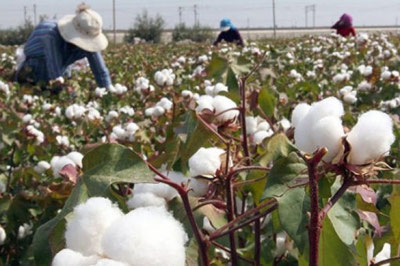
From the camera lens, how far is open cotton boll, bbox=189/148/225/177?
812mm

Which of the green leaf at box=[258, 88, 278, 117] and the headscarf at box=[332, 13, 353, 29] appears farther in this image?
the headscarf at box=[332, 13, 353, 29]

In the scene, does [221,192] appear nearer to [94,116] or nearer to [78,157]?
[78,157]

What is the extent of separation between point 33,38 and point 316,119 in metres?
5.63

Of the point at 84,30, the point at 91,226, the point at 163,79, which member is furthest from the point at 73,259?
the point at 84,30

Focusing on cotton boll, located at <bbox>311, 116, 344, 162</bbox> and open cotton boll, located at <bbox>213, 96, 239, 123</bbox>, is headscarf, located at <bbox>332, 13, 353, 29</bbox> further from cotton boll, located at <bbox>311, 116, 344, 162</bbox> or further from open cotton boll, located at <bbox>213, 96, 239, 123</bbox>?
cotton boll, located at <bbox>311, 116, 344, 162</bbox>

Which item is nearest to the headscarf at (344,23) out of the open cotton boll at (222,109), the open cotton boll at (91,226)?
the open cotton boll at (222,109)

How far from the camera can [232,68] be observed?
152 cm

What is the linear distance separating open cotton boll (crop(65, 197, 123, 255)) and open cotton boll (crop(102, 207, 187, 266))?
2cm

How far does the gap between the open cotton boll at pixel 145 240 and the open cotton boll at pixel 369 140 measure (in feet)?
0.62

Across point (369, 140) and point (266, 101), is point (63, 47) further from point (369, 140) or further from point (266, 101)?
point (369, 140)

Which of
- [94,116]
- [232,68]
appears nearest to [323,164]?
[232,68]

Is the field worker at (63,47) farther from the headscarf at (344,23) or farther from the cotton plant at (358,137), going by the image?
the headscarf at (344,23)

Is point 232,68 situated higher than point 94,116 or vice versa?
point 232,68

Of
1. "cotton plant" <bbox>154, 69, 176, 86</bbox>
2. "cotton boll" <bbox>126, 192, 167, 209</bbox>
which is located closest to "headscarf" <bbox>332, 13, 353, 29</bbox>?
"cotton plant" <bbox>154, 69, 176, 86</bbox>
